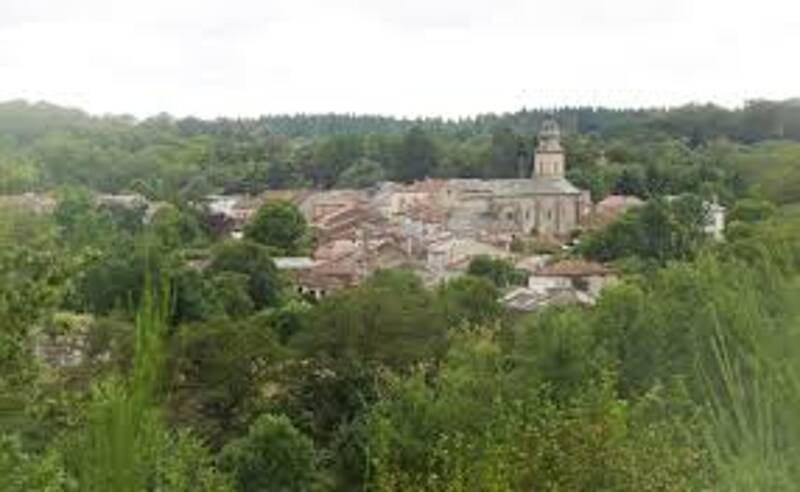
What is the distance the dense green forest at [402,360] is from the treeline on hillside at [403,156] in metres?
0.41

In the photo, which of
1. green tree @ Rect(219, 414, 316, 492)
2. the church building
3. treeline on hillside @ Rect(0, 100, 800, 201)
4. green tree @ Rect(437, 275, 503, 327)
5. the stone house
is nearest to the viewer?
green tree @ Rect(219, 414, 316, 492)

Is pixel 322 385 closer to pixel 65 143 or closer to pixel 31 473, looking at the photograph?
pixel 31 473

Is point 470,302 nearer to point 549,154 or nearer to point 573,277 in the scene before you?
point 573,277

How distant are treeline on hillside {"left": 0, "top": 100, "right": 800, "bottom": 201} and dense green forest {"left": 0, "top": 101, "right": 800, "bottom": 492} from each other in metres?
0.41

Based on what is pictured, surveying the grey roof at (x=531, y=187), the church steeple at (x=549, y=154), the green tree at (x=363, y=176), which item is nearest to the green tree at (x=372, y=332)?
the grey roof at (x=531, y=187)

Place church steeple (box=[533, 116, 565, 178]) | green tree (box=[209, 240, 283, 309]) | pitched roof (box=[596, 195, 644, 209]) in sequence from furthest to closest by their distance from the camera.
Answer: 1. church steeple (box=[533, 116, 565, 178])
2. pitched roof (box=[596, 195, 644, 209])
3. green tree (box=[209, 240, 283, 309])

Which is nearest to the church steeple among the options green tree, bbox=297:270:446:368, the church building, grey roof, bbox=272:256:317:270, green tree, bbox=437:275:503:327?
the church building

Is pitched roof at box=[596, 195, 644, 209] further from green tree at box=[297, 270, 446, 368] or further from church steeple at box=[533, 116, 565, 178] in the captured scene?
green tree at box=[297, 270, 446, 368]

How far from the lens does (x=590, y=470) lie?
28.5 ft

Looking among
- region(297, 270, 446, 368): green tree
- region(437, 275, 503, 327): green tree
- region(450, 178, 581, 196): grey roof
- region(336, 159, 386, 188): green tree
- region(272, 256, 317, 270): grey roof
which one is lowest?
region(336, 159, 386, 188): green tree

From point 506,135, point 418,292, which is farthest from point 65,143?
point 418,292

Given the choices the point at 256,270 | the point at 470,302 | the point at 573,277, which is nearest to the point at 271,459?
the point at 470,302

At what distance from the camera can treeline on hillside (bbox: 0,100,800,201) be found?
5516 centimetres

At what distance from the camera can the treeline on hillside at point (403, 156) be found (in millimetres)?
55156
